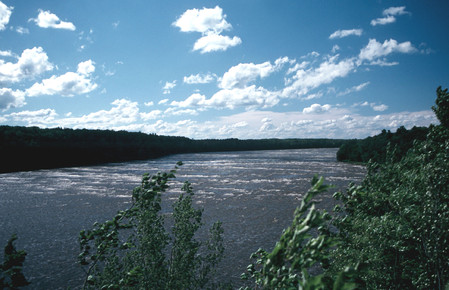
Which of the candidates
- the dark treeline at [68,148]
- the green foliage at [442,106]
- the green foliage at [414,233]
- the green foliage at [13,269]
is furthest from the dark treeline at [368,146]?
the dark treeline at [68,148]

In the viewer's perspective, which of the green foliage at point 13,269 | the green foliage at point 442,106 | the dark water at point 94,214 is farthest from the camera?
the dark water at point 94,214

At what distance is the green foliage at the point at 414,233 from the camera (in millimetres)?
5074

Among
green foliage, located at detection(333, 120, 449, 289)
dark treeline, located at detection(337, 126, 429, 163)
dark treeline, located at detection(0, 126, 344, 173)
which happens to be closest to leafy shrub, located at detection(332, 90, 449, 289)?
green foliage, located at detection(333, 120, 449, 289)

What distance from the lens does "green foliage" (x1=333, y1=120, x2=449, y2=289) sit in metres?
5.07

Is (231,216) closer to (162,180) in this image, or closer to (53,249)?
(53,249)

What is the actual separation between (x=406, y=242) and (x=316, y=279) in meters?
6.07

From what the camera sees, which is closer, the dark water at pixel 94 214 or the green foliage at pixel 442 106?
the green foliage at pixel 442 106

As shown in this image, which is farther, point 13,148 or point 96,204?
point 13,148

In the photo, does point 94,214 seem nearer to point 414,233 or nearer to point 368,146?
point 414,233

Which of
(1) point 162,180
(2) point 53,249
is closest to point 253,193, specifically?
(2) point 53,249

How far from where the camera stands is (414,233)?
556 cm

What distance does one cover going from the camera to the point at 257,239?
1559 cm

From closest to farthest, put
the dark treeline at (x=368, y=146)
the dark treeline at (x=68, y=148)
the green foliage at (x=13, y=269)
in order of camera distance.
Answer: the green foliage at (x=13, y=269)
the dark treeline at (x=368, y=146)
the dark treeline at (x=68, y=148)

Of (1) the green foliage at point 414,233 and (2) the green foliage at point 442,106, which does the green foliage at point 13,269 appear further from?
(2) the green foliage at point 442,106
